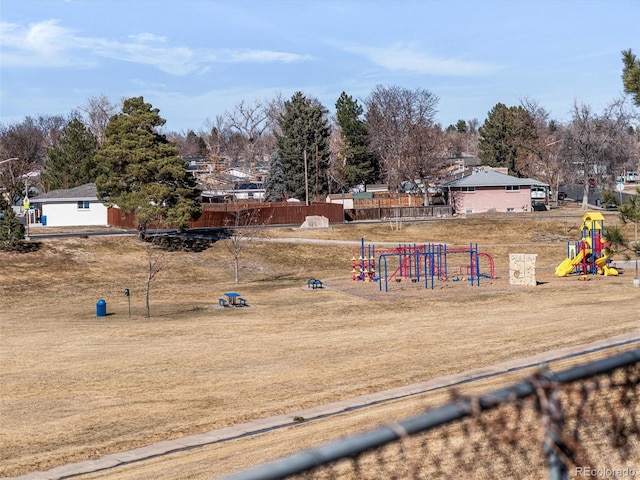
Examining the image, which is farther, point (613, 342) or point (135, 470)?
point (613, 342)

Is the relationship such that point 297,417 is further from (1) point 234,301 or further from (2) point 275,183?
(2) point 275,183

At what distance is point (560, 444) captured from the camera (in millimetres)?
4340

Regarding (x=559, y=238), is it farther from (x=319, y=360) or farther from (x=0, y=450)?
(x=0, y=450)

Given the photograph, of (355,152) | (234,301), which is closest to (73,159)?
(355,152)

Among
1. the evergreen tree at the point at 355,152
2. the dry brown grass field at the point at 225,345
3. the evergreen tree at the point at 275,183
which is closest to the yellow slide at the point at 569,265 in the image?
the dry brown grass field at the point at 225,345

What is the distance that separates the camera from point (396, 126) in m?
120

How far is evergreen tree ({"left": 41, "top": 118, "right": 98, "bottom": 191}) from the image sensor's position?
9125 centimetres

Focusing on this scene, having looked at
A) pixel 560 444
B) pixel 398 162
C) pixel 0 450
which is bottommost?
pixel 0 450

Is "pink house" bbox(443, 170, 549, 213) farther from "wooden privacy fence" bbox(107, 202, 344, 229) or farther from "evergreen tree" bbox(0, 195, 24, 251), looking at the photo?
"evergreen tree" bbox(0, 195, 24, 251)

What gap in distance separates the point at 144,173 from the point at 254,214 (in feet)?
52.9

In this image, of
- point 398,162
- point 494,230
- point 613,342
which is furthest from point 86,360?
point 398,162

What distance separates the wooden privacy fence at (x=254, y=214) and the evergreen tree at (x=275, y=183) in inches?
811

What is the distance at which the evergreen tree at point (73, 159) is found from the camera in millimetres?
91250

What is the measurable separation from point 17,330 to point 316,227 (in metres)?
46.2
